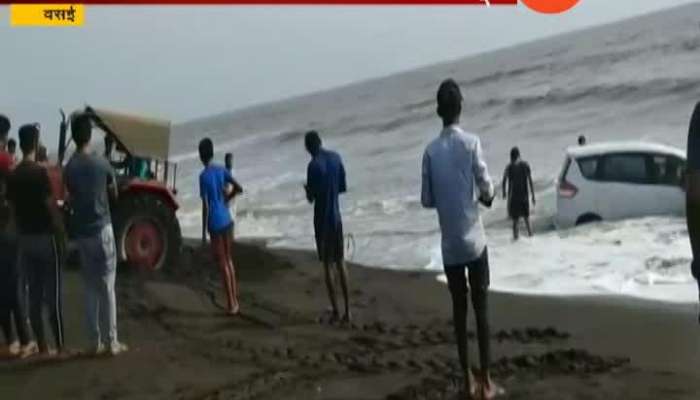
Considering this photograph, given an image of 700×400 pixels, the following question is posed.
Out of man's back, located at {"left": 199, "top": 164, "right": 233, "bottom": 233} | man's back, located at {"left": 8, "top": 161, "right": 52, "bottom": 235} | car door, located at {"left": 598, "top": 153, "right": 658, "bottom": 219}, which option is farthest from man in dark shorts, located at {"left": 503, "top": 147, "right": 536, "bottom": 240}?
man's back, located at {"left": 8, "top": 161, "right": 52, "bottom": 235}

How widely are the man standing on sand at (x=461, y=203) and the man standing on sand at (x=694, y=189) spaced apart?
143 centimetres

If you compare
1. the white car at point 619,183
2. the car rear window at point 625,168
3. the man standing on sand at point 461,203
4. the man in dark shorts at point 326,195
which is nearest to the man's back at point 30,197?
the man in dark shorts at point 326,195

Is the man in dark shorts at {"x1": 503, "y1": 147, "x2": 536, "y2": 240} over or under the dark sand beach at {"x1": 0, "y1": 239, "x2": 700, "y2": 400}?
over

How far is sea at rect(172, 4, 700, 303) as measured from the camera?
12.5 metres

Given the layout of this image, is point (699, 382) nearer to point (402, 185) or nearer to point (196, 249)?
point (196, 249)

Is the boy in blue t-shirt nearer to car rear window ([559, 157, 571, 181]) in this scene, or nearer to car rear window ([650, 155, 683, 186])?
car rear window ([559, 157, 571, 181])

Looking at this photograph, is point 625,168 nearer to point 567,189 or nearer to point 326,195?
point 567,189

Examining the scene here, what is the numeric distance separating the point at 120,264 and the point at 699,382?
782cm

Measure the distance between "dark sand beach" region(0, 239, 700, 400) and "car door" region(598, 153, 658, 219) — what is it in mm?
4745

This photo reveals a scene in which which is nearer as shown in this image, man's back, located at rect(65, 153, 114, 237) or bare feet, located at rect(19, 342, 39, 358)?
man's back, located at rect(65, 153, 114, 237)

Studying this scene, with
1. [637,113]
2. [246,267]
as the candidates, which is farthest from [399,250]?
[637,113]

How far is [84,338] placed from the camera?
8445mm

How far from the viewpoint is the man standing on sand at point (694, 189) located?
449cm

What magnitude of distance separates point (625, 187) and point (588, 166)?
64cm
